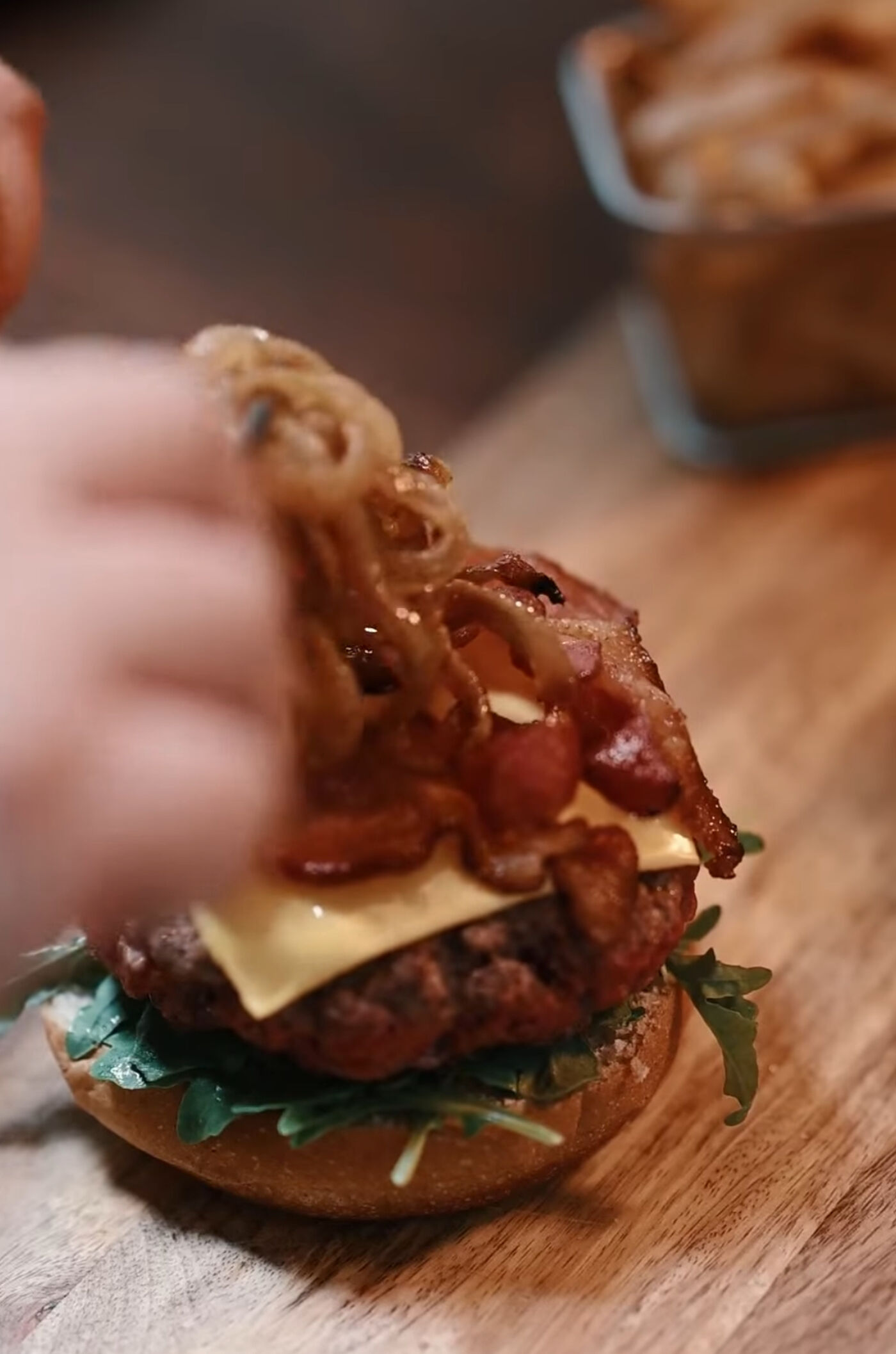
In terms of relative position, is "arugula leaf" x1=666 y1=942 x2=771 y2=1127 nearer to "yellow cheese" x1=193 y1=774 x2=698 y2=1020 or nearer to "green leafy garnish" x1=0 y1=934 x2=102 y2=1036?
"yellow cheese" x1=193 y1=774 x2=698 y2=1020

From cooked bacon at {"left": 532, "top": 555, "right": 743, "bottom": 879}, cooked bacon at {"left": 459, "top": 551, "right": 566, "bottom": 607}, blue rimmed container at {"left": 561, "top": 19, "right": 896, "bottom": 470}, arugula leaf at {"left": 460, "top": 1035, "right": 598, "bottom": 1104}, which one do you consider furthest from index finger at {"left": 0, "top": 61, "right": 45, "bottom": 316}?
blue rimmed container at {"left": 561, "top": 19, "right": 896, "bottom": 470}

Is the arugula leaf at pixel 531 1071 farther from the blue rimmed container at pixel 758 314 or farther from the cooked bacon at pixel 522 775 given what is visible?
the blue rimmed container at pixel 758 314

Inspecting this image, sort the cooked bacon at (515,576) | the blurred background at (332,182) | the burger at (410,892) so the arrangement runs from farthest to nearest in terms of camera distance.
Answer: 1. the blurred background at (332,182)
2. the cooked bacon at (515,576)
3. the burger at (410,892)

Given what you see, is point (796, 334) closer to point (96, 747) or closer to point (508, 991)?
point (508, 991)

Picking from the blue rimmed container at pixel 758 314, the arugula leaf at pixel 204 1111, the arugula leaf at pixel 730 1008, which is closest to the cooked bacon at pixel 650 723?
the arugula leaf at pixel 730 1008

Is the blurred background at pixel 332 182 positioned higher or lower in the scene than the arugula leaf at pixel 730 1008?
lower

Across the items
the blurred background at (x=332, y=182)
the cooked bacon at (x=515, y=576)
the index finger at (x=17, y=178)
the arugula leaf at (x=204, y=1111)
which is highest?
the cooked bacon at (x=515, y=576)

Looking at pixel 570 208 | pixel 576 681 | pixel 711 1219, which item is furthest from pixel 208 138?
pixel 711 1219
